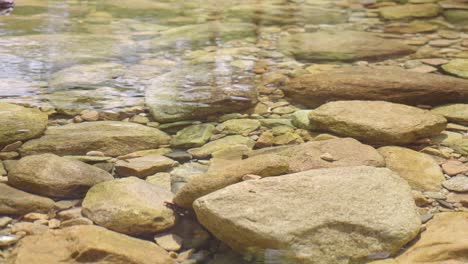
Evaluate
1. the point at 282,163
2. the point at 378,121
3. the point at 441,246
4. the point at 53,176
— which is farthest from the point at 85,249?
the point at 378,121

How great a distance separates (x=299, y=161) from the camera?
262 cm

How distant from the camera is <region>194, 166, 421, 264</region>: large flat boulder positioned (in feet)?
6.45

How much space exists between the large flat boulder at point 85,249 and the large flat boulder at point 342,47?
116 inches

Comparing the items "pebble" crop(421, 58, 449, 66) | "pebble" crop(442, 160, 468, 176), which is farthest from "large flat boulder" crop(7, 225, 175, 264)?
"pebble" crop(421, 58, 449, 66)

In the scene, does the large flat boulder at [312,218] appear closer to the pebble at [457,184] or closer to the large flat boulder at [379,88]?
the pebble at [457,184]

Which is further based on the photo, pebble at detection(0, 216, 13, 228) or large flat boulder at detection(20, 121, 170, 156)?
large flat boulder at detection(20, 121, 170, 156)

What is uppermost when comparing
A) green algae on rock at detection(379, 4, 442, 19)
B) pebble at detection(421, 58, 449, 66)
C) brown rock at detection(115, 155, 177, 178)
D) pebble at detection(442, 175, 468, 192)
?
green algae on rock at detection(379, 4, 442, 19)

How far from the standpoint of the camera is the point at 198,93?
3723 mm

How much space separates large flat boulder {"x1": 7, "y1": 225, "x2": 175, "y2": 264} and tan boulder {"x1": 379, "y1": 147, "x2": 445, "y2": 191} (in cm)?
127

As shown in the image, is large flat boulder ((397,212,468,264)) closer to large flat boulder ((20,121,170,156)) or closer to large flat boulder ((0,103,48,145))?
large flat boulder ((20,121,170,156))

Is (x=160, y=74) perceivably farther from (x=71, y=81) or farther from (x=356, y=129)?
(x=356, y=129)

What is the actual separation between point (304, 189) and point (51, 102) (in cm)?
207

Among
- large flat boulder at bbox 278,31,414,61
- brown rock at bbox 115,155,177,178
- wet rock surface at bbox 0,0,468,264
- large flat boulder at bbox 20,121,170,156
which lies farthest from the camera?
large flat boulder at bbox 278,31,414,61

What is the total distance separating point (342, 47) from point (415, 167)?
2.30 metres
